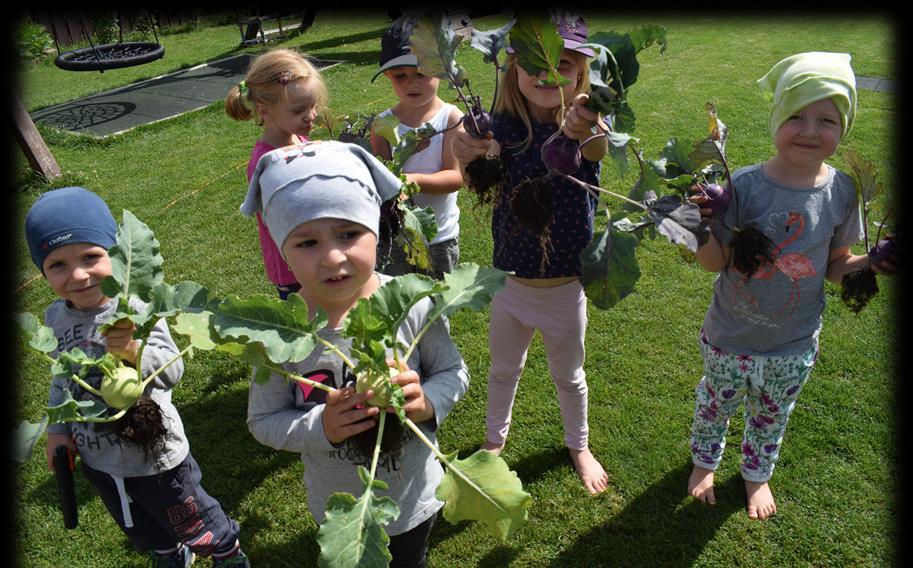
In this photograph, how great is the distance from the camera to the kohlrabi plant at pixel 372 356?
1.26 m

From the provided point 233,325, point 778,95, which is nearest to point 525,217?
point 778,95

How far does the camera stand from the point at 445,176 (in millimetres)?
2779

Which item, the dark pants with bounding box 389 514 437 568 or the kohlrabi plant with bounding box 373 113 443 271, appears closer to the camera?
the dark pants with bounding box 389 514 437 568

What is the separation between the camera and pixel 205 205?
6.23m

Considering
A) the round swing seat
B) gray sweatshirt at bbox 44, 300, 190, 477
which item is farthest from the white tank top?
the round swing seat

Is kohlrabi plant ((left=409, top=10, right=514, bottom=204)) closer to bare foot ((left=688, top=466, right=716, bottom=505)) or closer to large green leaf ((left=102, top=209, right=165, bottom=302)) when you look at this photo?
large green leaf ((left=102, top=209, right=165, bottom=302))

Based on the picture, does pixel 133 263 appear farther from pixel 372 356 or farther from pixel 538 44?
pixel 538 44

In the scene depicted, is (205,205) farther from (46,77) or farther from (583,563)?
(46,77)

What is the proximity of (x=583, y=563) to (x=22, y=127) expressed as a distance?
7063 mm

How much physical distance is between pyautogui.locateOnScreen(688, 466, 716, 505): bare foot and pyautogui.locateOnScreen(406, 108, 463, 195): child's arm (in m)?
1.66

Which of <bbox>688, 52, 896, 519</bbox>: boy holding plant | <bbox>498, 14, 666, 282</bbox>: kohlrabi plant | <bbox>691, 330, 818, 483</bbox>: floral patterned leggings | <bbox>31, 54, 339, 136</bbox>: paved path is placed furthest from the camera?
<bbox>31, 54, 339, 136</bbox>: paved path

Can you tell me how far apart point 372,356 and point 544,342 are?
4.37 ft

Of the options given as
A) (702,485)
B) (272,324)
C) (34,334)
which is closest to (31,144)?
(34,334)

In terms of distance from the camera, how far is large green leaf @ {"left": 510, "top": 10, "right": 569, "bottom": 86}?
167cm
